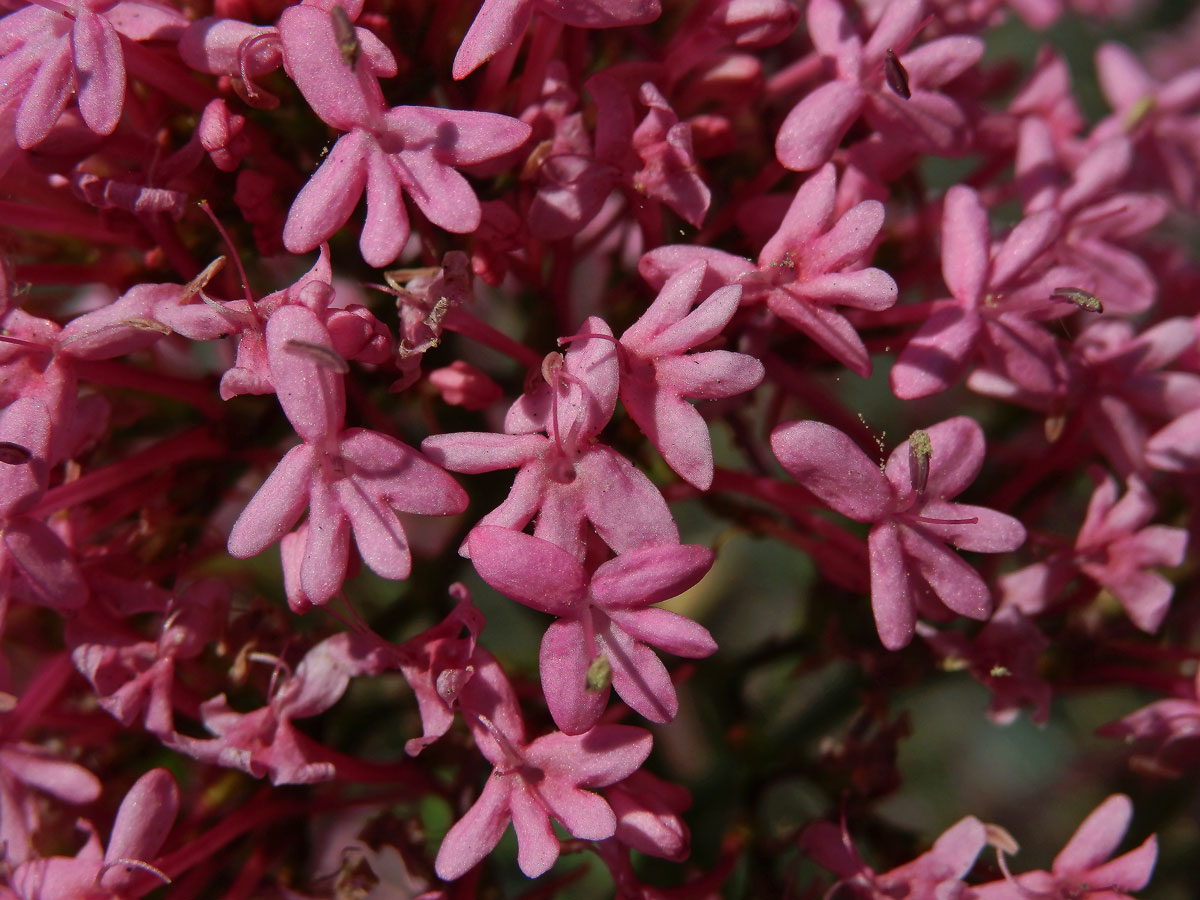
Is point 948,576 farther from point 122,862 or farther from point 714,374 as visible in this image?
point 122,862

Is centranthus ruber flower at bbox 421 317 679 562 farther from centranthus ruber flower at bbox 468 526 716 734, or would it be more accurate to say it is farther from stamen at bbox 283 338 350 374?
stamen at bbox 283 338 350 374

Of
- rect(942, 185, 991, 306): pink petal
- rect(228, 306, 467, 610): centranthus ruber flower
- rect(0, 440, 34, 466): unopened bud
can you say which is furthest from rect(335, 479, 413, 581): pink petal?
rect(942, 185, 991, 306): pink petal

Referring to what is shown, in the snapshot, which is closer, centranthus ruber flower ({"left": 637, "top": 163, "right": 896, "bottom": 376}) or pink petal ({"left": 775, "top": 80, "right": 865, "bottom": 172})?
centranthus ruber flower ({"left": 637, "top": 163, "right": 896, "bottom": 376})

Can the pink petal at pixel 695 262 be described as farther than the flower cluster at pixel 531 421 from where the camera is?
Yes

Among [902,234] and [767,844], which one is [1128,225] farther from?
[767,844]

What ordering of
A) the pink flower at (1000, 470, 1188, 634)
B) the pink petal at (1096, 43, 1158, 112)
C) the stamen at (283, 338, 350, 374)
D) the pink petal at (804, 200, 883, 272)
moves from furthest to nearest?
the pink petal at (1096, 43, 1158, 112) → the pink flower at (1000, 470, 1188, 634) → the pink petal at (804, 200, 883, 272) → the stamen at (283, 338, 350, 374)

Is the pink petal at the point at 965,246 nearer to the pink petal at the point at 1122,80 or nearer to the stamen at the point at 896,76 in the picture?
the stamen at the point at 896,76

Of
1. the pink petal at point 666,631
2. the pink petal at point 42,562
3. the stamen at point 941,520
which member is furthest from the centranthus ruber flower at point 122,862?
the stamen at point 941,520

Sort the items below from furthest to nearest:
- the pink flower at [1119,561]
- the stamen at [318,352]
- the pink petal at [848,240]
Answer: the pink flower at [1119,561]
the pink petal at [848,240]
the stamen at [318,352]
